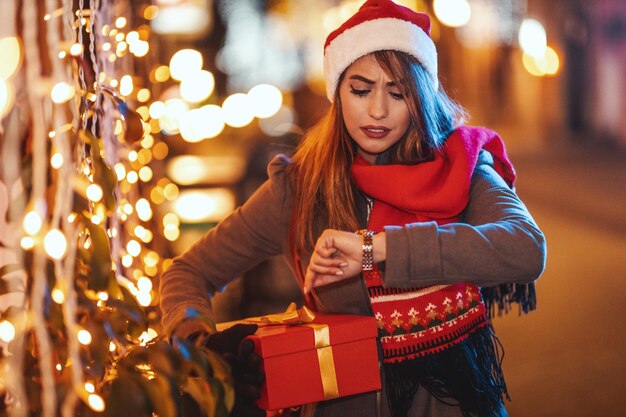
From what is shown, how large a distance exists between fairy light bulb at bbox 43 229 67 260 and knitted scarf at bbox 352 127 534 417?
869 millimetres

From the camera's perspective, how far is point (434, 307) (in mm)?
1985

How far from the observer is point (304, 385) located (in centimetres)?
169

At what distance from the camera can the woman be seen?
5.74 feet

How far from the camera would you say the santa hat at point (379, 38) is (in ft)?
6.95

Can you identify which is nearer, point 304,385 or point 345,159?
point 304,385

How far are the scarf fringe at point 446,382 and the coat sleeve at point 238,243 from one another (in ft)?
1.66

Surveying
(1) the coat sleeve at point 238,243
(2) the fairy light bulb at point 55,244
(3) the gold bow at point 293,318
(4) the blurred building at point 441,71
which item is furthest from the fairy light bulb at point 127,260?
(4) the blurred building at point 441,71

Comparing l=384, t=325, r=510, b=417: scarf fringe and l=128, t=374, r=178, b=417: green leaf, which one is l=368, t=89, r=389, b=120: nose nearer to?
l=384, t=325, r=510, b=417: scarf fringe

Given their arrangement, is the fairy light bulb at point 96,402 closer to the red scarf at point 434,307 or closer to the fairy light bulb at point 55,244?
the fairy light bulb at point 55,244

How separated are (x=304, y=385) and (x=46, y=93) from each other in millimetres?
779

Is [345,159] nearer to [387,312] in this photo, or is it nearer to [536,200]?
[387,312]

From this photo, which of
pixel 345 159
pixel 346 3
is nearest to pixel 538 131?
pixel 346 3

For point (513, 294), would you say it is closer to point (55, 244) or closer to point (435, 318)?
point (435, 318)

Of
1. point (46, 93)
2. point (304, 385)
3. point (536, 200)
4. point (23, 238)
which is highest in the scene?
point (46, 93)
